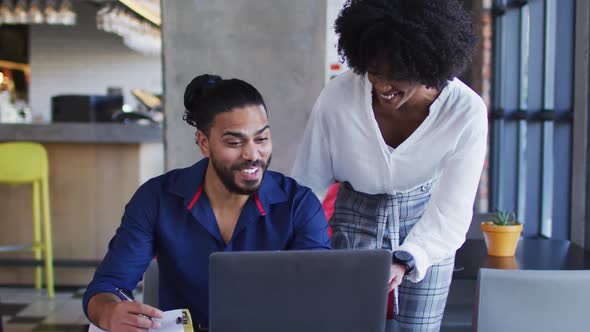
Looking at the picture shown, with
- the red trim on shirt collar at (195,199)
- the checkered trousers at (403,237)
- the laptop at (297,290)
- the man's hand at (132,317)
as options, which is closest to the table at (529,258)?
the checkered trousers at (403,237)

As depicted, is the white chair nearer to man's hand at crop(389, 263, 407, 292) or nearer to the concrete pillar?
man's hand at crop(389, 263, 407, 292)

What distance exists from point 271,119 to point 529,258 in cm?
109

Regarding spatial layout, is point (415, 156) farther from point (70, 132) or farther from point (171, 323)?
point (70, 132)

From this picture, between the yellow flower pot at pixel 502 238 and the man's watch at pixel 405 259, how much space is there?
1005 millimetres

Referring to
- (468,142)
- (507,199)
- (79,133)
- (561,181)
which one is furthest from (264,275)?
(79,133)

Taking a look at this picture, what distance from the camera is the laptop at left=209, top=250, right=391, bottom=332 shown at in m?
1.13

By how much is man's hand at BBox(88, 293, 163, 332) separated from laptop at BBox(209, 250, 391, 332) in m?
0.14

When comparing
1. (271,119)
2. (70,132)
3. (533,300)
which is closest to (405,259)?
(533,300)

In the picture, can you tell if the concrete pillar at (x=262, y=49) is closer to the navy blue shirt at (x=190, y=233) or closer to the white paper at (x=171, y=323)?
the navy blue shirt at (x=190, y=233)

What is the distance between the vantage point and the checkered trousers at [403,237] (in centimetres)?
181

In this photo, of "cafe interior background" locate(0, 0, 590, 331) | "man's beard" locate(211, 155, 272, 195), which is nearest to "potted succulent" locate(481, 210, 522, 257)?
"cafe interior background" locate(0, 0, 590, 331)

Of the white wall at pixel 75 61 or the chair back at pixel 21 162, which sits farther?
the white wall at pixel 75 61

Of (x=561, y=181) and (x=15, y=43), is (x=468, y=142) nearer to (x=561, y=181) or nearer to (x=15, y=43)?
(x=561, y=181)

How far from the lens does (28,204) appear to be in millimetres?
4855
